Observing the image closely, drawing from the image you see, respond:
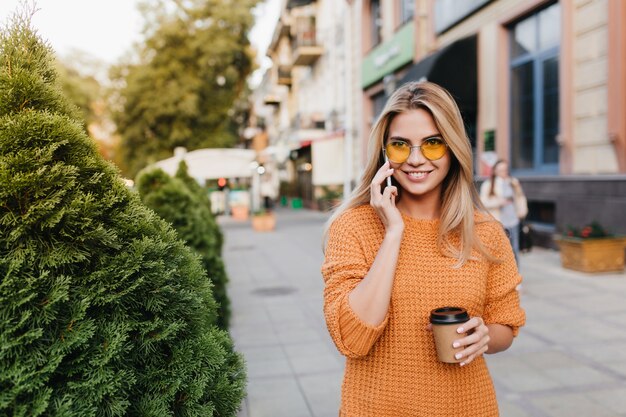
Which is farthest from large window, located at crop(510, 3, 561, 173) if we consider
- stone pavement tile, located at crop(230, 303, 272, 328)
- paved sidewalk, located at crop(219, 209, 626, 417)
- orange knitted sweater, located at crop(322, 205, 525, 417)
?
orange knitted sweater, located at crop(322, 205, 525, 417)

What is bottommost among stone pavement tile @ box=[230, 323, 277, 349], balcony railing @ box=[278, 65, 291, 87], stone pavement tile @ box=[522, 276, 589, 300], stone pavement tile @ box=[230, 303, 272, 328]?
stone pavement tile @ box=[230, 303, 272, 328]

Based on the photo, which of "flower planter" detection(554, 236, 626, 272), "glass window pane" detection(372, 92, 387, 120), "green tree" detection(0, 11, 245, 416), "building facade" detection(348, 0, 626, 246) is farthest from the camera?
"glass window pane" detection(372, 92, 387, 120)

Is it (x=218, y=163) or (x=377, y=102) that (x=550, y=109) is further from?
(x=218, y=163)

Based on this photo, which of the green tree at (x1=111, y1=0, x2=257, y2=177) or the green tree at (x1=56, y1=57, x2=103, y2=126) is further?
the green tree at (x1=56, y1=57, x2=103, y2=126)

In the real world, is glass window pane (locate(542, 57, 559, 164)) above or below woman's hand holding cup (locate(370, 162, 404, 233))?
above

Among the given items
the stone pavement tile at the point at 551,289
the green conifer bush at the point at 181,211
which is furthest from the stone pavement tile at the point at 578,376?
the green conifer bush at the point at 181,211

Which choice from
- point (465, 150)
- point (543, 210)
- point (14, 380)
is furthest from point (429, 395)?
point (543, 210)

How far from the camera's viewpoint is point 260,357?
18.4ft

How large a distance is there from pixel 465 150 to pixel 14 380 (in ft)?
4.76

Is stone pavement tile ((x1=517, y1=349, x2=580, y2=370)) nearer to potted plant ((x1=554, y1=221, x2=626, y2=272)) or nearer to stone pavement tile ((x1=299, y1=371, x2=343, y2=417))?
stone pavement tile ((x1=299, y1=371, x2=343, y2=417))

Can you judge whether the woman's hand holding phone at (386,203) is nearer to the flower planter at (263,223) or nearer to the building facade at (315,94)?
the flower planter at (263,223)

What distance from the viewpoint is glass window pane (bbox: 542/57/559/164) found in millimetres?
11750

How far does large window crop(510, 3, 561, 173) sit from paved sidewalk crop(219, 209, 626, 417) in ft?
10.5

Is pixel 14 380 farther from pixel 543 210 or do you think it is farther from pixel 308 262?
pixel 543 210
